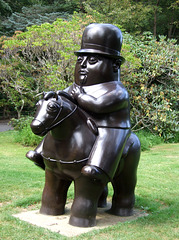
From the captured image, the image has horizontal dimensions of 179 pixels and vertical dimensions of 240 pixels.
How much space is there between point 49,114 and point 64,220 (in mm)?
1445

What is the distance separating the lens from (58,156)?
3826mm

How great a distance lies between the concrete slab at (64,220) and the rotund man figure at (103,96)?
0.70m

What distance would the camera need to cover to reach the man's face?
13.1 feet

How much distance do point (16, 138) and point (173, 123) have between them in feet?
18.9

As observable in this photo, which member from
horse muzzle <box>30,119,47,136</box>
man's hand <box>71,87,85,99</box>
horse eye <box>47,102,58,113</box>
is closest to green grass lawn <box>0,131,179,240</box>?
horse muzzle <box>30,119,47,136</box>

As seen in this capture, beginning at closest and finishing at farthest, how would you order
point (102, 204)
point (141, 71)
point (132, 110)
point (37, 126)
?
point (37, 126) < point (102, 204) < point (132, 110) < point (141, 71)

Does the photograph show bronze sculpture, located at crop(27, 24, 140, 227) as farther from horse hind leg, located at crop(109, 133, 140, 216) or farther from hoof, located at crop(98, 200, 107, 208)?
hoof, located at crop(98, 200, 107, 208)

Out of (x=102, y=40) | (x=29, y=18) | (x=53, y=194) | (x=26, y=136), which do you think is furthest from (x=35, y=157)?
(x=29, y=18)

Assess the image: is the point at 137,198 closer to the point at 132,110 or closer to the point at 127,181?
the point at 127,181

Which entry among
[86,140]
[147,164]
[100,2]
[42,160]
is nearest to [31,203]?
[42,160]

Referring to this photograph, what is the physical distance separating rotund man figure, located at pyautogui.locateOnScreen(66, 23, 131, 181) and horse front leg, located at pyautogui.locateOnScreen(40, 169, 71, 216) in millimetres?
752

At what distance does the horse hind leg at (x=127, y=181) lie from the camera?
4.23 metres

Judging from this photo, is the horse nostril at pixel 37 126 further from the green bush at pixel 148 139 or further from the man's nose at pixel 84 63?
the green bush at pixel 148 139

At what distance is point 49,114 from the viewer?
3506mm
